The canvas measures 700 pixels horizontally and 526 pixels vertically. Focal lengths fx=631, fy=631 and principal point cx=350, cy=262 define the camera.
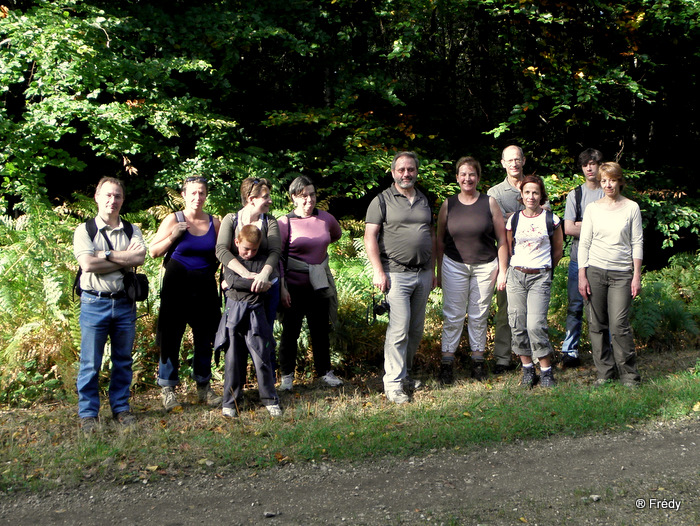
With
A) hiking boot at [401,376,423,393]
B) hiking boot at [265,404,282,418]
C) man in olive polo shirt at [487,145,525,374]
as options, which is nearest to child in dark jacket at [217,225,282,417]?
hiking boot at [265,404,282,418]

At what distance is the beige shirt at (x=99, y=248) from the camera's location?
16.6 feet

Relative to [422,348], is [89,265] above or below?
above

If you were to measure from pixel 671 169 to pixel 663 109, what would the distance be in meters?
1.53

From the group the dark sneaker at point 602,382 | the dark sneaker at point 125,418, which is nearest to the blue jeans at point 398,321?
the dark sneaker at point 602,382

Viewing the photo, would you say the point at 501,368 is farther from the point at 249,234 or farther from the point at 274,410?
the point at 249,234

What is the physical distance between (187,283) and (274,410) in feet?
4.48

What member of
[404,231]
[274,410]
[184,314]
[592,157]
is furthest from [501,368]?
[184,314]

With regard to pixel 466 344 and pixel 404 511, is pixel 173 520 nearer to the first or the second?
pixel 404 511

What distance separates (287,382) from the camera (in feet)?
20.5

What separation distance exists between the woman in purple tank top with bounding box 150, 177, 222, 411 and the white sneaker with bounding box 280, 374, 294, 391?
660 millimetres

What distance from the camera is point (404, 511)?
3.72 metres

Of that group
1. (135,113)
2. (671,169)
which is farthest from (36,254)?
(671,169)

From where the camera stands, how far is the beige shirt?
5.07 m

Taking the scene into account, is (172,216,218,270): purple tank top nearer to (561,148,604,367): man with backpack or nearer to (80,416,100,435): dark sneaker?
(80,416,100,435): dark sneaker
